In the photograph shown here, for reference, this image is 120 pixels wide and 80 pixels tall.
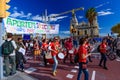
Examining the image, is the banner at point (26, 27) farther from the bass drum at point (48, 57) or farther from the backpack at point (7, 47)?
the backpack at point (7, 47)

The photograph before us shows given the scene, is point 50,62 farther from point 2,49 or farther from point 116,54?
point 116,54

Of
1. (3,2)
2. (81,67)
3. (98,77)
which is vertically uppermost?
(3,2)

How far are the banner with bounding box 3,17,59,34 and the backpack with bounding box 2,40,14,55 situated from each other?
262 inches

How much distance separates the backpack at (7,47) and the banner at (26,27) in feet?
21.9

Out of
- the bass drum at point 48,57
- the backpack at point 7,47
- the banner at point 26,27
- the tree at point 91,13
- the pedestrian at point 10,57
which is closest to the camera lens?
the backpack at point 7,47

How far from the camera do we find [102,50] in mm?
14945

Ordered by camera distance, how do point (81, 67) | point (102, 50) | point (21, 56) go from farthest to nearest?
A: point (102, 50)
point (21, 56)
point (81, 67)

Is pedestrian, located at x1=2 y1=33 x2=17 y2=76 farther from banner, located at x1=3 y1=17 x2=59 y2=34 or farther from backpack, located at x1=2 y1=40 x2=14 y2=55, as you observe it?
banner, located at x1=3 y1=17 x2=59 y2=34

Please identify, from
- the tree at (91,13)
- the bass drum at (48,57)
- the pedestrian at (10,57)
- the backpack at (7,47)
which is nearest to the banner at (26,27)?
the bass drum at (48,57)

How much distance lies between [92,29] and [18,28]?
312 ft

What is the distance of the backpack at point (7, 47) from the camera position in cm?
1059

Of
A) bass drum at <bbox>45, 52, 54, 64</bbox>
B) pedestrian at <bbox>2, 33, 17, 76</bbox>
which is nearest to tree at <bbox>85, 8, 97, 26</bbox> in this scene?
bass drum at <bbox>45, 52, 54, 64</bbox>

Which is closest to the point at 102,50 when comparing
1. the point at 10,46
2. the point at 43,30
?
the point at 10,46

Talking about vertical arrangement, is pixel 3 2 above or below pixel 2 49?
above
